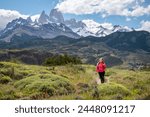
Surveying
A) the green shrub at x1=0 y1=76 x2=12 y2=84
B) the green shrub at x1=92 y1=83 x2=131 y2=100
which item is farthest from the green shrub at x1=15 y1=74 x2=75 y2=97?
the green shrub at x1=0 y1=76 x2=12 y2=84

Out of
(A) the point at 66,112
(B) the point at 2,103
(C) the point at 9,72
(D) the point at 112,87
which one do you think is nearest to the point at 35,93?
(D) the point at 112,87

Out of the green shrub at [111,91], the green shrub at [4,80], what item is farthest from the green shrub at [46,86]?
the green shrub at [4,80]

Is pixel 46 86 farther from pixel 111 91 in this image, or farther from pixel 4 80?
pixel 4 80

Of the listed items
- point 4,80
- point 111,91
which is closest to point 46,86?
point 111,91

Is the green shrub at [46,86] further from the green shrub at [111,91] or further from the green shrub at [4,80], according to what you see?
the green shrub at [4,80]

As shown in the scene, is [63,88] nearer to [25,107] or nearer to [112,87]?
[112,87]

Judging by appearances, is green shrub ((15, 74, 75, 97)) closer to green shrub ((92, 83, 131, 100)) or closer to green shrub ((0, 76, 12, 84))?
green shrub ((92, 83, 131, 100))

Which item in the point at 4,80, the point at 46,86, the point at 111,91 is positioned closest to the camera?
the point at 111,91

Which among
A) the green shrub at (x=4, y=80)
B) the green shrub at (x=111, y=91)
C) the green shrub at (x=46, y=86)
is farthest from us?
the green shrub at (x=4, y=80)

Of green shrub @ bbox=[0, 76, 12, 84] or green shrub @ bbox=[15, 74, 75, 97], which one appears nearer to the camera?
green shrub @ bbox=[15, 74, 75, 97]

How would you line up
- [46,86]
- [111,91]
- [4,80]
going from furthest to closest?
[4,80]
[46,86]
[111,91]

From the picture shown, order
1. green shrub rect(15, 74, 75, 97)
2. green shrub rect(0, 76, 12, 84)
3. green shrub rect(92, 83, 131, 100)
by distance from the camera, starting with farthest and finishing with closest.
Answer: green shrub rect(0, 76, 12, 84)
green shrub rect(15, 74, 75, 97)
green shrub rect(92, 83, 131, 100)

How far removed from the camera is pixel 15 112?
38.8 feet

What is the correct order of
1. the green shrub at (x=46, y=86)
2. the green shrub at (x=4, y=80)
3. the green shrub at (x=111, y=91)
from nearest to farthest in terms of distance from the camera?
the green shrub at (x=111, y=91)
the green shrub at (x=46, y=86)
the green shrub at (x=4, y=80)
